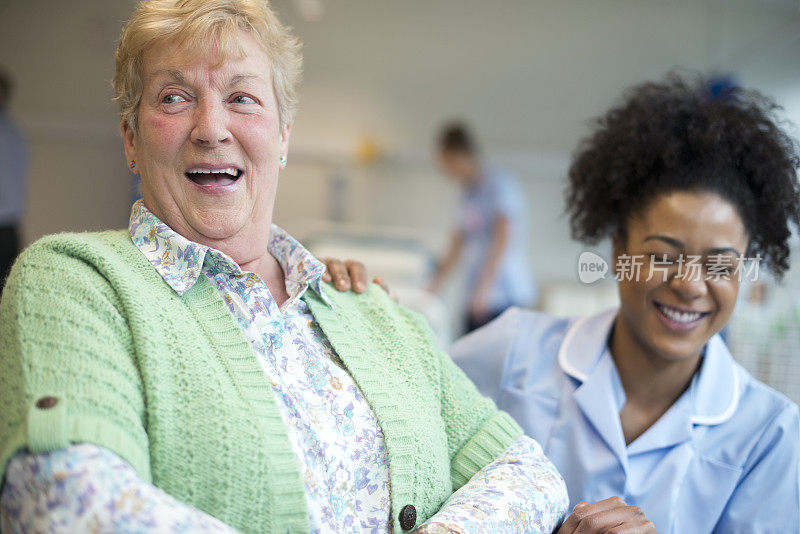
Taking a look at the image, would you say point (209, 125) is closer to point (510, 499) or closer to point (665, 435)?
point (510, 499)

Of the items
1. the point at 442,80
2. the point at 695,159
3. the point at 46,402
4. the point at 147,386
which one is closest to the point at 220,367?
the point at 147,386

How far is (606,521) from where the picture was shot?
3.55 ft

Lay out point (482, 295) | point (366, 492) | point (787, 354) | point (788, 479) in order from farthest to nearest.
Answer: point (482, 295) → point (787, 354) → point (788, 479) → point (366, 492)

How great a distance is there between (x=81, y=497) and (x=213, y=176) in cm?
52

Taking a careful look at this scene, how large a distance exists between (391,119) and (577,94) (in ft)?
4.81

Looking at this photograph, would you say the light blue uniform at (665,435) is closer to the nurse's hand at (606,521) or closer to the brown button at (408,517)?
the nurse's hand at (606,521)

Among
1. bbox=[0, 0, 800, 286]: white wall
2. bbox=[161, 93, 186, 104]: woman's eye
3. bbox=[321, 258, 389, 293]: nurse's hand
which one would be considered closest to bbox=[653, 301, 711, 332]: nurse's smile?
bbox=[321, 258, 389, 293]: nurse's hand

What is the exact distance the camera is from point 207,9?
1.04 metres

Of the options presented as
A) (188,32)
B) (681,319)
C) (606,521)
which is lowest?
(606,521)

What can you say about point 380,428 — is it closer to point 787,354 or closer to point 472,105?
point 787,354

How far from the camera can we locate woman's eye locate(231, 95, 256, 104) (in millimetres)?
1061

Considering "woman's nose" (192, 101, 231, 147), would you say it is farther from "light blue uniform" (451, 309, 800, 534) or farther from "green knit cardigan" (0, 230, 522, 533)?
"light blue uniform" (451, 309, 800, 534)

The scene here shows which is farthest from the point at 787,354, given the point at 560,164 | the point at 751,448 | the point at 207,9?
the point at 560,164

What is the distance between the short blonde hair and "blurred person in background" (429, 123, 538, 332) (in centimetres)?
285
